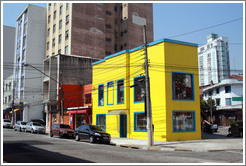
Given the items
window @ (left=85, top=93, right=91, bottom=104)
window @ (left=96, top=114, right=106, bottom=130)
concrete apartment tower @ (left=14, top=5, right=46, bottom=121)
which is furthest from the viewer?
concrete apartment tower @ (left=14, top=5, right=46, bottom=121)

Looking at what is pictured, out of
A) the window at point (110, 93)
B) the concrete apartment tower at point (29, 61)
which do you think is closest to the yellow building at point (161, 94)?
the window at point (110, 93)

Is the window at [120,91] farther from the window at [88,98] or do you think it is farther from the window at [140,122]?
the window at [88,98]

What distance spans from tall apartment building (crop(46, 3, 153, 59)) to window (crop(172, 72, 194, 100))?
3163cm

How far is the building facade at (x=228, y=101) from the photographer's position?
53781 millimetres

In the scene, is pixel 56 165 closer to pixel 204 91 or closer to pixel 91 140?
pixel 91 140

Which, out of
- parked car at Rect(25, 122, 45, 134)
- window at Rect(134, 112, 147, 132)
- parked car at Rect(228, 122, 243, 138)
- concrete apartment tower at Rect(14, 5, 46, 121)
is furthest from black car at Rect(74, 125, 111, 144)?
concrete apartment tower at Rect(14, 5, 46, 121)

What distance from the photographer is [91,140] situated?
20359 mm

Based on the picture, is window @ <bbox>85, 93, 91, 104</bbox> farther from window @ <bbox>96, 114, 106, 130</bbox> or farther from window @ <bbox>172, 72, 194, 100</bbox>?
window @ <bbox>172, 72, 194, 100</bbox>

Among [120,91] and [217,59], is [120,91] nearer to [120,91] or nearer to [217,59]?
[120,91]

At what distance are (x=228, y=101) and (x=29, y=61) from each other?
43.2m

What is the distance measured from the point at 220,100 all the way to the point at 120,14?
33516 millimetres

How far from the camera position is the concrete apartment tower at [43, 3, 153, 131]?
42031mm

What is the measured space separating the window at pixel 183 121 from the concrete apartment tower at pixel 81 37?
49.4 feet

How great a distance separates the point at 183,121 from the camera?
22891mm
